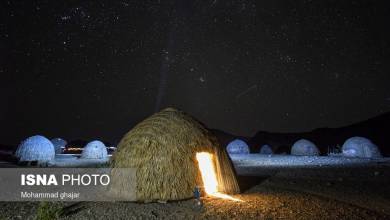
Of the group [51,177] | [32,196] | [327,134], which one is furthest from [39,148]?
[327,134]

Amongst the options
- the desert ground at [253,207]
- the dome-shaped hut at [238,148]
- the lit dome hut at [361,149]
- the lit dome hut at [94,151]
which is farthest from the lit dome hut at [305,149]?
the desert ground at [253,207]

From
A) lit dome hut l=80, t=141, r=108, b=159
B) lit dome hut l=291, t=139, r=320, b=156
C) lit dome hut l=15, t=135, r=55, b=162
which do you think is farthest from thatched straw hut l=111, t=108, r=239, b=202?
lit dome hut l=291, t=139, r=320, b=156

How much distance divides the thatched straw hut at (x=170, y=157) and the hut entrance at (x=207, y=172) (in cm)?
14

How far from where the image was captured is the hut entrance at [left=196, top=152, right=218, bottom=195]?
12.4 m

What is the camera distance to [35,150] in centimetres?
2942

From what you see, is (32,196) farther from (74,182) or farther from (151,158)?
(151,158)

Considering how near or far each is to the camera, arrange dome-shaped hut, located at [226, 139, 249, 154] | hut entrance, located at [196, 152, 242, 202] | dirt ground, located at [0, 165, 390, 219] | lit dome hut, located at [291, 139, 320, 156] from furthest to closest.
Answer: dome-shaped hut, located at [226, 139, 249, 154] → lit dome hut, located at [291, 139, 320, 156] → hut entrance, located at [196, 152, 242, 202] → dirt ground, located at [0, 165, 390, 219]

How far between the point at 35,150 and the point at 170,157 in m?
22.1

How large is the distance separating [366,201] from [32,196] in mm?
12490

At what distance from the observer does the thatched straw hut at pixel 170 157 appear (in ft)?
38.4

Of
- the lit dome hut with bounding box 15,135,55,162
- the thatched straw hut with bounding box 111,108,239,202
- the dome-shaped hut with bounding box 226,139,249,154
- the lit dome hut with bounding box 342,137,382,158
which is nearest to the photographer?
the thatched straw hut with bounding box 111,108,239,202

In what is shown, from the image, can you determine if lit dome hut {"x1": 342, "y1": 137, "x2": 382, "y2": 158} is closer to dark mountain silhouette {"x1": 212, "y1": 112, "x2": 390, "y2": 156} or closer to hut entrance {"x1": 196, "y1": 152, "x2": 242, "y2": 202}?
hut entrance {"x1": 196, "y1": 152, "x2": 242, "y2": 202}

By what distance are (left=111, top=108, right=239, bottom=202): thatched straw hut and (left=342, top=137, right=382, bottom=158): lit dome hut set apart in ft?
112

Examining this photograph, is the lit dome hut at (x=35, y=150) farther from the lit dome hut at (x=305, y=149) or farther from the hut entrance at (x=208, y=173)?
the lit dome hut at (x=305, y=149)
